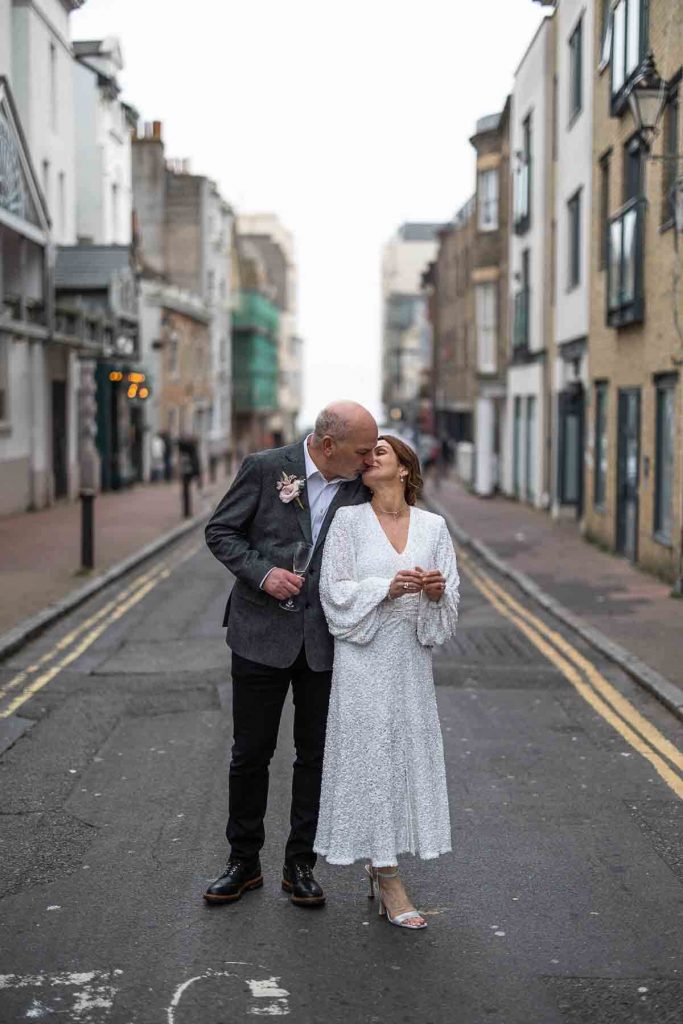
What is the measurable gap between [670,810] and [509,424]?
1228 inches

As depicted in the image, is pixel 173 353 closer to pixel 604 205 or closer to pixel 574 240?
pixel 574 240

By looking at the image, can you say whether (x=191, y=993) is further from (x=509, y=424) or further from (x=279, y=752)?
(x=509, y=424)

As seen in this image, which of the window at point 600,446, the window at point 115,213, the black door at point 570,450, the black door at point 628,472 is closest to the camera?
the black door at point 628,472

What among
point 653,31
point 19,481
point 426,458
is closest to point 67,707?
point 653,31

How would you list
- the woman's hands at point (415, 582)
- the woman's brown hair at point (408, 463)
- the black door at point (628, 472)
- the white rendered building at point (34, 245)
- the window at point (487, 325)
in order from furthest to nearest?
the window at point (487, 325) < the white rendered building at point (34, 245) < the black door at point (628, 472) < the woman's brown hair at point (408, 463) < the woman's hands at point (415, 582)

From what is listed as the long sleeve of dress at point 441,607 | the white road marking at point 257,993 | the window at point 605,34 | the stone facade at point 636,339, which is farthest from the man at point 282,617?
the window at point 605,34

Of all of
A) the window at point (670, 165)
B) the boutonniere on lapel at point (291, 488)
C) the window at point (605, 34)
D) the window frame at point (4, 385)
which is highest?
the window at point (605, 34)

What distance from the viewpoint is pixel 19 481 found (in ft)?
97.1

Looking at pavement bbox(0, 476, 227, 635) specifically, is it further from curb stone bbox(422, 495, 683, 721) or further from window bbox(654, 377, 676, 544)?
window bbox(654, 377, 676, 544)

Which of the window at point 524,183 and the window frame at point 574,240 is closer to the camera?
the window frame at point 574,240

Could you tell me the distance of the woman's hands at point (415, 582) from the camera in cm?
497

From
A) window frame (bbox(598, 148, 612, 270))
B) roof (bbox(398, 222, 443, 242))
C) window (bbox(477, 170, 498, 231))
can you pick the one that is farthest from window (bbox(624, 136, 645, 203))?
roof (bbox(398, 222, 443, 242))

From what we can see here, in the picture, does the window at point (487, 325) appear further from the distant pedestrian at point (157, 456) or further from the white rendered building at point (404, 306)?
the white rendered building at point (404, 306)

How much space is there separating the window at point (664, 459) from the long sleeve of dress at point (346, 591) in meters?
12.5
